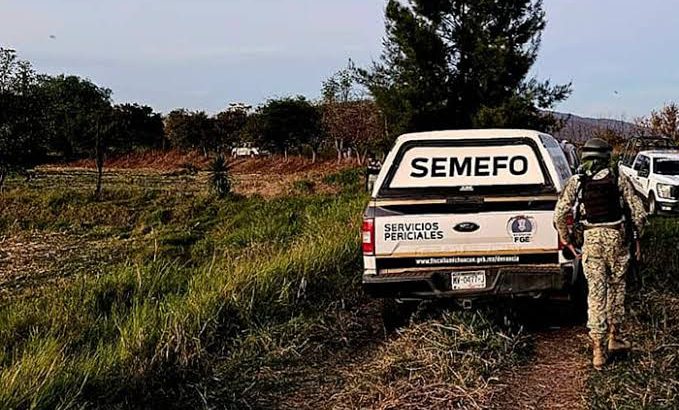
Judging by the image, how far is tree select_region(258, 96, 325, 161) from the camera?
161ft

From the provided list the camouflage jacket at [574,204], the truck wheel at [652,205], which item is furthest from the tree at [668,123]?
the camouflage jacket at [574,204]

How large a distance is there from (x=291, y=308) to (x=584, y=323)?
109 inches

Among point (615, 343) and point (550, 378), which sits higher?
point (615, 343)

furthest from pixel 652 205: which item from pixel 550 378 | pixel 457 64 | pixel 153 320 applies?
pixel 153 320

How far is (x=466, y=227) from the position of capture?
673cm

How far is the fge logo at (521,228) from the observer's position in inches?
263

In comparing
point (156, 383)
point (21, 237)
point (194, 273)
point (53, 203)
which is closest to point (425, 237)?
point (156, 383)

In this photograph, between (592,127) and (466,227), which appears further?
(592,127)

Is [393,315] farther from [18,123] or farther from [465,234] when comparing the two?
[18,123]

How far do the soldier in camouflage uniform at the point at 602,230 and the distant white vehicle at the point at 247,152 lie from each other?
4557 cm

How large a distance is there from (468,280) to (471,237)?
368 mm

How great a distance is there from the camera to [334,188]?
3045 cm

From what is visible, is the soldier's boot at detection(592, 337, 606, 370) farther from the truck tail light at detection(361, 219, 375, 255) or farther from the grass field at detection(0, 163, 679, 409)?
the truck tail light at detection(361, 219, 375, 255)

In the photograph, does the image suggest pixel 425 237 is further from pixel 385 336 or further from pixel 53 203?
pixel 53 203
